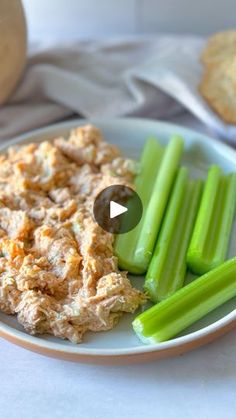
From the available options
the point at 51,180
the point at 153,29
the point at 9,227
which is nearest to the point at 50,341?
the point at 9,227

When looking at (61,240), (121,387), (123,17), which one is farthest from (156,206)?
(123,17)

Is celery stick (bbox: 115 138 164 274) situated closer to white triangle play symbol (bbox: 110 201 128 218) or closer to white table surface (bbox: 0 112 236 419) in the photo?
white triangle play symbol (bbox: 110 201 128 218)

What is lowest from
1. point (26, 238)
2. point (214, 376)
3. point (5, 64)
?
point (214, 376)

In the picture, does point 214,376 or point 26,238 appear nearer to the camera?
point 214,376

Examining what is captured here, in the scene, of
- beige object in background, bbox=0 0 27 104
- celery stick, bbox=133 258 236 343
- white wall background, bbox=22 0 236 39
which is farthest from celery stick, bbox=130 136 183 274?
white wall background, bbox=22 0 236 39

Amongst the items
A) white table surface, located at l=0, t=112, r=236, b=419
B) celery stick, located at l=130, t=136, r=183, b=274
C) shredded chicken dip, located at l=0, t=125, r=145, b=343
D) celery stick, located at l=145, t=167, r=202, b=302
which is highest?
shredded chicken dip, located at l=0, t=125, r=145, b=343

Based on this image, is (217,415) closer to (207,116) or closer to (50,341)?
(50,341)
